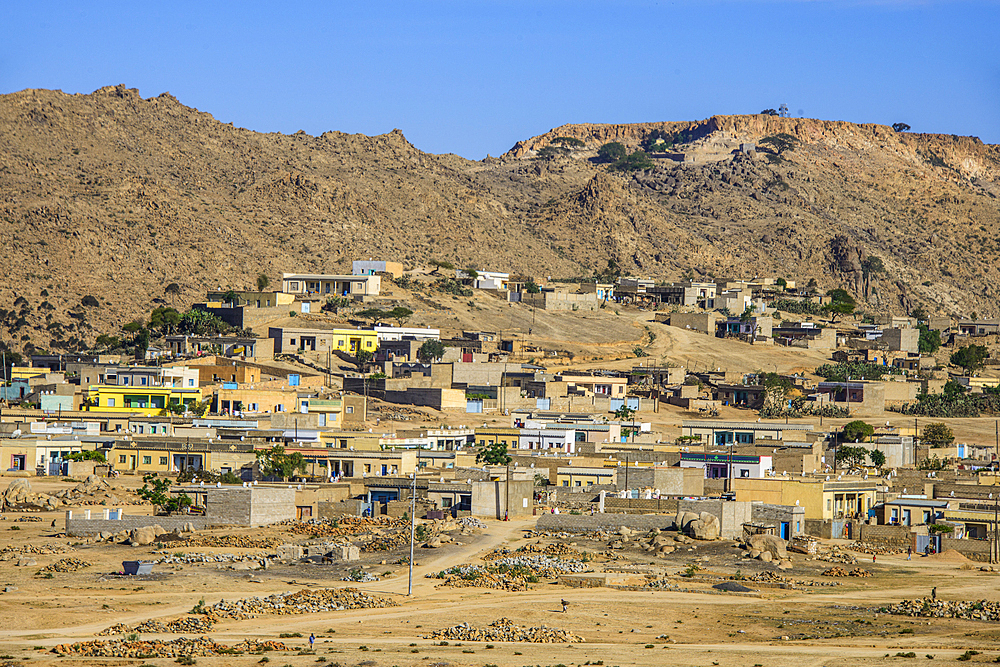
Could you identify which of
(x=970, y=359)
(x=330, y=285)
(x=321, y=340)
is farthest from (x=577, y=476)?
(x=970, y=359)

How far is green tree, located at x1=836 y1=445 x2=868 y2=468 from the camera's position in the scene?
74875 mm

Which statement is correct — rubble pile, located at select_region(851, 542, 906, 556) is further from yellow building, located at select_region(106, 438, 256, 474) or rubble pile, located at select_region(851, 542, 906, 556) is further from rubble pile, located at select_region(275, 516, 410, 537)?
yellow building, located at select_region(106, 438, 256, 474)

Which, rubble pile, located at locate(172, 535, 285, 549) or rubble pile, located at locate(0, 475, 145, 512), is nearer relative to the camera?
rubble pile, located at locate(172, 535, 285, 549)

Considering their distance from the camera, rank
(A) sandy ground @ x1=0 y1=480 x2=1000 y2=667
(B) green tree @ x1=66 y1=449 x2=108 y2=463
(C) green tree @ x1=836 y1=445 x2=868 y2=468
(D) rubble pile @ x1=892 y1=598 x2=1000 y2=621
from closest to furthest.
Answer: (A) sandy ground @ x1=0 y1=480 x2=1000 y2=667, (D) rubble pile @ x1=892 y1=598 x2=1000 y2=621, (B) green tree @ x1=66 y1=449 x2=108 y2=463, (C) green tree @ x1=836 y1=445 x2=868 y2=468

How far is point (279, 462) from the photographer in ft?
223

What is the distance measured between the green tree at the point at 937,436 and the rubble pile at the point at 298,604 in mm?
50539

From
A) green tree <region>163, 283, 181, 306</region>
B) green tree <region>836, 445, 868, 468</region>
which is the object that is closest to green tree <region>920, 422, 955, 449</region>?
green tree <region>836, 445, 868, 468</region>

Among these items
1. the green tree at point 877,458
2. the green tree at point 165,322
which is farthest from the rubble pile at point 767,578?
the green tree at point 165,322

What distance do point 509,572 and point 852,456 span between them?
1249 inches

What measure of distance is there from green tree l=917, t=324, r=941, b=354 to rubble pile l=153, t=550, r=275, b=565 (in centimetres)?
9612

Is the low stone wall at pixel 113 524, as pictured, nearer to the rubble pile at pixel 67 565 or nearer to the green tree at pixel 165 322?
the rubble pile at pixel 67 565

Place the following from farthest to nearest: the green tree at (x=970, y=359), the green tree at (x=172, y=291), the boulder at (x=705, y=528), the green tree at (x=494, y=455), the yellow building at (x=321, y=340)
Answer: the green tree at (x=172, y=291) < the green tree at (x=970, y=359) < the yellow building at (x=321, y=340) < the green tree at (x=494, y=455) < the boulder at (x=705, y=528)

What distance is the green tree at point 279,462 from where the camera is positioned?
6762 cm

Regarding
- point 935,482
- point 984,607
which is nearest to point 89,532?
point 984,607
